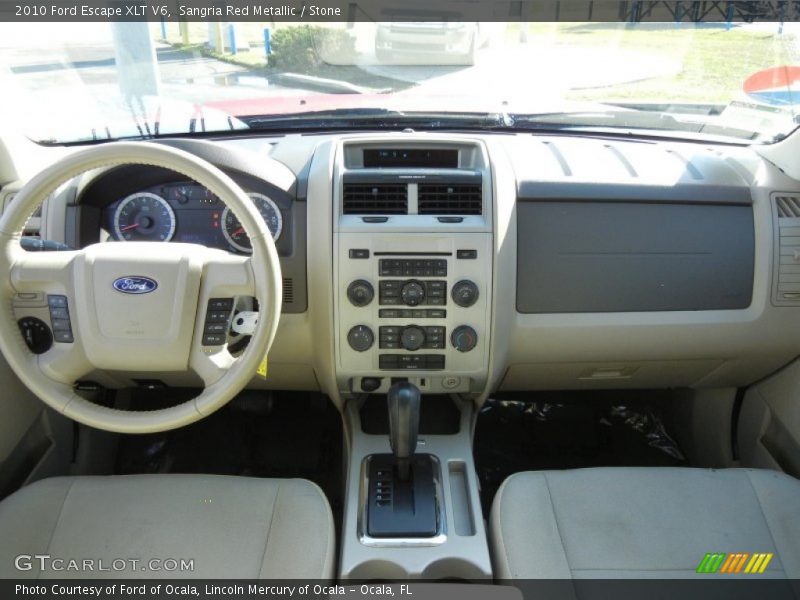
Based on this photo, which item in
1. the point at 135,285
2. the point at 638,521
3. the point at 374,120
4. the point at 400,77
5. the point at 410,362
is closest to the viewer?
the point at 135,285

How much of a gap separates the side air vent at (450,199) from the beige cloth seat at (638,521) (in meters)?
0.80

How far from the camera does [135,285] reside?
165cm

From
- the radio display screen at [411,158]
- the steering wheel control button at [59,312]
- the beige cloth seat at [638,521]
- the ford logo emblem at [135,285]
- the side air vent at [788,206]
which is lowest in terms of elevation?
the beige cloth seat at [638,521]

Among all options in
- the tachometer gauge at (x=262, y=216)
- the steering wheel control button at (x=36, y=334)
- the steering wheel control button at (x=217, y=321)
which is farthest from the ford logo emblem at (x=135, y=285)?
the tachometer gauge at (x=262, y=216)

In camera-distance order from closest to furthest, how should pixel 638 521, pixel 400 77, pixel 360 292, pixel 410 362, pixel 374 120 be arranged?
pixel 638 521 < pixel 360 292 < pixel 410 362 < pixel 400 77 < pixel 374 120

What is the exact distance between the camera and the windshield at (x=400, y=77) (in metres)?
2.15

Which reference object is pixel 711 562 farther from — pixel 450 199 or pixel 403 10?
pixel 403 10

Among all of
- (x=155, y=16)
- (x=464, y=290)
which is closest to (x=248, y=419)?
(x=464, y=290)

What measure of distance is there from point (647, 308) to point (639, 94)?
79 centimetres

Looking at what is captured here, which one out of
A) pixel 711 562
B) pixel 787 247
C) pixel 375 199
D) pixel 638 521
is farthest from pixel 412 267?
pixel 787 247

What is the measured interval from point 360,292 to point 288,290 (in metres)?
0.23

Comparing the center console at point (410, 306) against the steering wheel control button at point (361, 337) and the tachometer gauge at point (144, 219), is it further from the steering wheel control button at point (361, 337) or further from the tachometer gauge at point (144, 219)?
the tachometer gauge at point (144, 219)

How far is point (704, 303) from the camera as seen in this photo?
83.8 inches

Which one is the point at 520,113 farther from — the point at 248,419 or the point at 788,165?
the point at 248,419
